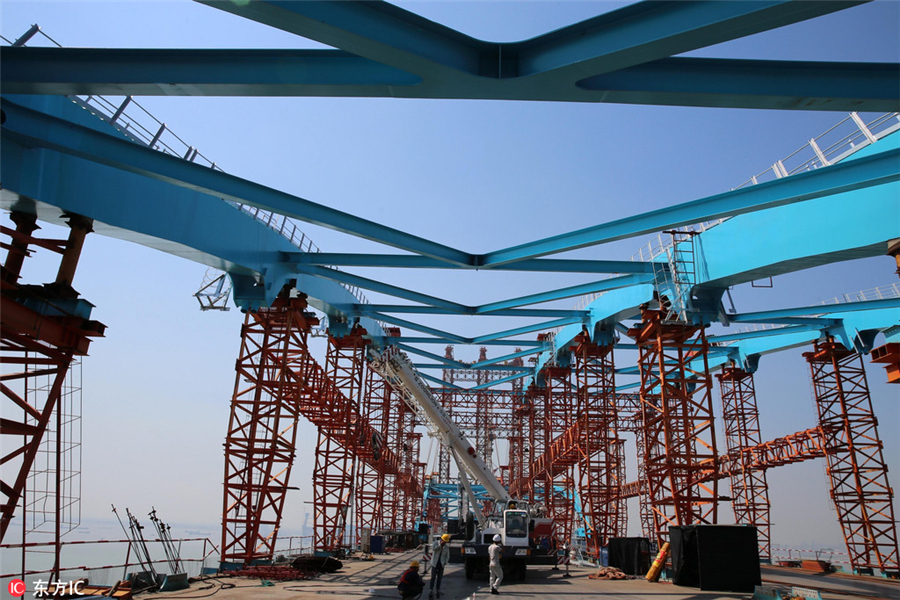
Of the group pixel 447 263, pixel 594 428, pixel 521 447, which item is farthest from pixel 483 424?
pixel 447 263

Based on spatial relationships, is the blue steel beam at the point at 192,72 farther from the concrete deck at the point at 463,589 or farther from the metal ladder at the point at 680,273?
the metal ladder at the point at 680,273

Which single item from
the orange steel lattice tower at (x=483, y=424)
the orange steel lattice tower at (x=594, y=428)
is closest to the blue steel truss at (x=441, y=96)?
the orange steel lattice tower at (x=594, y=428)

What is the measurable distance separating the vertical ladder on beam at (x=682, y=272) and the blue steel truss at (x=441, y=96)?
27 centimetres

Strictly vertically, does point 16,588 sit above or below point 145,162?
below

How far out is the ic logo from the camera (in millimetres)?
12500

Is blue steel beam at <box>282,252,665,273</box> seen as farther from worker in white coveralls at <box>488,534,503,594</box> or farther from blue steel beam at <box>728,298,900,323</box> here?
worker in white coveralls at <box>488,534,503,594</box>

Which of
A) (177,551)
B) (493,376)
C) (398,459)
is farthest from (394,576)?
(493,376)

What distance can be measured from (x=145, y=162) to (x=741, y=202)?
13.9 meters

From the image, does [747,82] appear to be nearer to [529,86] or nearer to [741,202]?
[529,86]

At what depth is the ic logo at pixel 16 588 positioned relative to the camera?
41.0 ft

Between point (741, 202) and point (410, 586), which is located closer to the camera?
point (410, 586)

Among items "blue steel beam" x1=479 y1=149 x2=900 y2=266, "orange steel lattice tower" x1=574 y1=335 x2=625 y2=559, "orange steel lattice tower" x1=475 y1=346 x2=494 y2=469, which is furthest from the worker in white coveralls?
"orange steel lattice tower" x1=475 y1=346 x2=494 y2=469

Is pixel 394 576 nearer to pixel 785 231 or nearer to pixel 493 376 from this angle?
pixel 785 231

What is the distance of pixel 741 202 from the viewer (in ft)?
49.6
